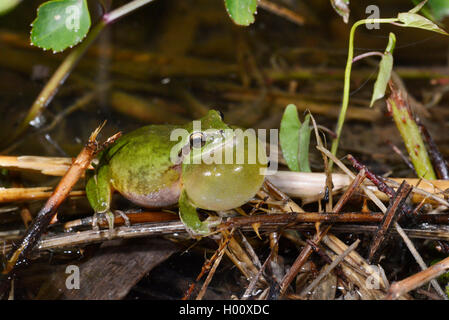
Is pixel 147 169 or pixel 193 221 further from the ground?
pixel 147 169

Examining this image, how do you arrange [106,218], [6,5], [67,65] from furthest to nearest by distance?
[67,65] → [6,5] → [106,218]

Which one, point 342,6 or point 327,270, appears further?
point 342,6

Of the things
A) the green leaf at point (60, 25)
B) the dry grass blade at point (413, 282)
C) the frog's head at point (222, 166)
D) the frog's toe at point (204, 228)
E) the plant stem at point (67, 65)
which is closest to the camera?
the dry grass blade at point (413, 282)

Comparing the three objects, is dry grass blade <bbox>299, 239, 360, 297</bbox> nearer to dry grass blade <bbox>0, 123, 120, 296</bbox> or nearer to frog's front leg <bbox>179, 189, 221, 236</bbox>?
frog's front leg <bbox>179, 189, 221, 236</bbox>

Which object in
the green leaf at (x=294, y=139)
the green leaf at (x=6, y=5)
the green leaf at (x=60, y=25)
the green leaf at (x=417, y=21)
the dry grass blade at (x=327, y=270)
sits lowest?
the dry grass blade at (x=327, y=270)

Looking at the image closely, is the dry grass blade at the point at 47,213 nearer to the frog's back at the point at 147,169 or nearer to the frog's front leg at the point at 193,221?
the frog's back at the point at 147,169

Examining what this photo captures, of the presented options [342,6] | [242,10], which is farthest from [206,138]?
[342,6]

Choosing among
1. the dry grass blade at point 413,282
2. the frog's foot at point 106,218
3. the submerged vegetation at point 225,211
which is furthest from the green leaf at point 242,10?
the dry grass blade at point 413,282

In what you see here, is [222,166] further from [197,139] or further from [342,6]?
[342,6]
